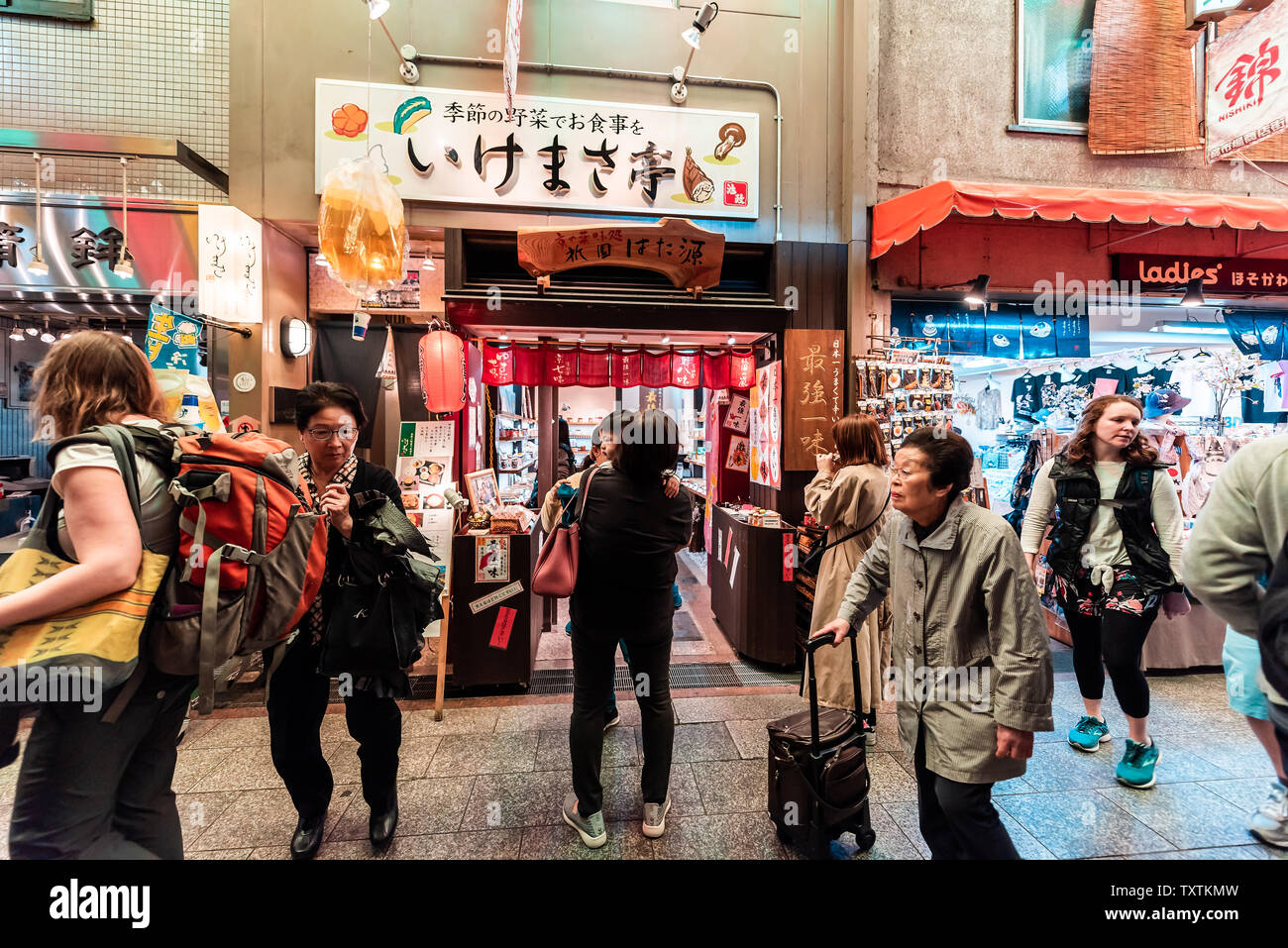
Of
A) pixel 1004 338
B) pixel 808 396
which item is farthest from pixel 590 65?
pixel 1004 338

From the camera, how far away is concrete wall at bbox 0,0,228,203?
442 cm

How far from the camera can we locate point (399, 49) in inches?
178

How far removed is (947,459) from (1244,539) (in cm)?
81

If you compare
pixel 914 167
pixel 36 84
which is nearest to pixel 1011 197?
pixel 914 167

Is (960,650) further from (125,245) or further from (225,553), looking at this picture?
(125,245)

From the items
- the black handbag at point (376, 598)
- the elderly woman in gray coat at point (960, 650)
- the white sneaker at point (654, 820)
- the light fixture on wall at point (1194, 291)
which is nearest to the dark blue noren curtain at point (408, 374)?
the black handbag at point (376, 598)

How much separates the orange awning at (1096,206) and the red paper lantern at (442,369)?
159 inches

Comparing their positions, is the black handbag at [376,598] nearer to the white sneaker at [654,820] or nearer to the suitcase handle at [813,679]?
the white sneaker at [654,820]

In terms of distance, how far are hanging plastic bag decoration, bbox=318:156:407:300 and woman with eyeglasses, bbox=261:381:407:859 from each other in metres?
1.53

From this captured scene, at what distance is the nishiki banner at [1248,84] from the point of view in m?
3.60

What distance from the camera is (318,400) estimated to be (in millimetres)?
2199

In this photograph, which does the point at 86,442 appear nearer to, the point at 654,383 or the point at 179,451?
the point at 179,451

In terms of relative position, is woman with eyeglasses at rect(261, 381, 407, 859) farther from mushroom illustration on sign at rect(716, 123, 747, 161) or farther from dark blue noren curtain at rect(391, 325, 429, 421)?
mushroom illustration on sign at rect(716, 123, 747, 161)
